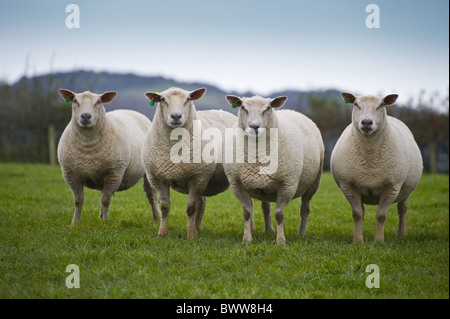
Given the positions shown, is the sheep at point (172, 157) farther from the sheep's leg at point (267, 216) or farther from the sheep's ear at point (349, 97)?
the sheep's ear at point (349, 97)

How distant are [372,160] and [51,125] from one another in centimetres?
1819

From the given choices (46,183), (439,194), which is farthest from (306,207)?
(46,183)

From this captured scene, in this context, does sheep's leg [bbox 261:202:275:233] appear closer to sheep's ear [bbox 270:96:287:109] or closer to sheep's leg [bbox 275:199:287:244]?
sheep's leg [bbox 275:199:287:244]

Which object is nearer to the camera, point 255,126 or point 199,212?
point 255,126

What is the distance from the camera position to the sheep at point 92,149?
7.71 metres

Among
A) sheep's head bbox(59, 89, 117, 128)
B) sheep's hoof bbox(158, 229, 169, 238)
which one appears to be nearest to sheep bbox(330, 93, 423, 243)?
sheep's hoof bbox(158, 229, 169, 238)

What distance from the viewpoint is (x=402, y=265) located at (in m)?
5.96

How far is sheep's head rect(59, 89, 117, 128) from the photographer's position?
7.54 metres

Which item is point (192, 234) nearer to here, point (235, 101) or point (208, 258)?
point (208, 258)

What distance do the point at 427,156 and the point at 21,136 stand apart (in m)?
18.1

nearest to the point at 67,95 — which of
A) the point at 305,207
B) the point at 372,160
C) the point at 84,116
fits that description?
the point at 84,116

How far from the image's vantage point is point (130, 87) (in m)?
39.2

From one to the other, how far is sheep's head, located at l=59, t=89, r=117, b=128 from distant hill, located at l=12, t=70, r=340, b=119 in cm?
571
